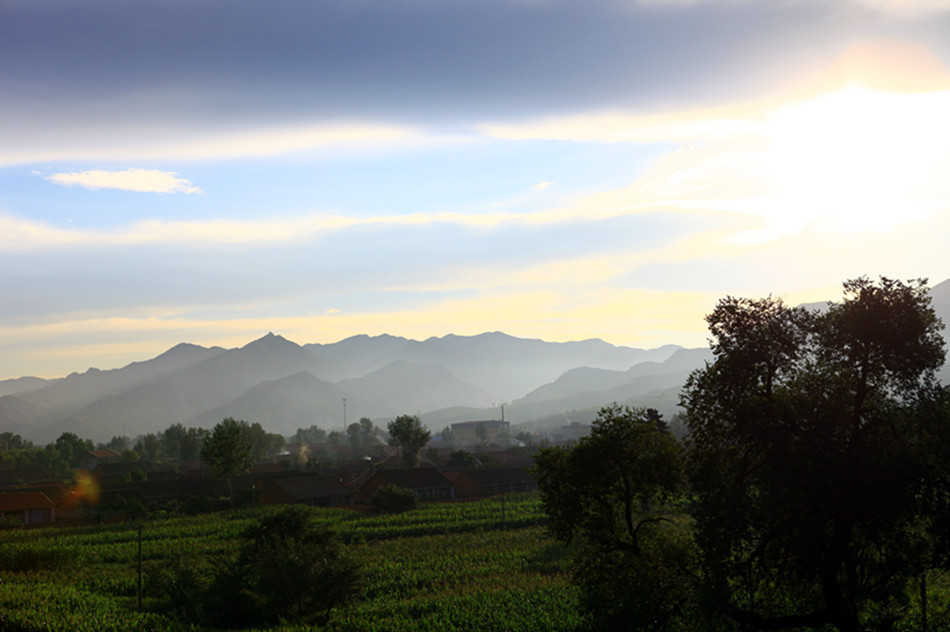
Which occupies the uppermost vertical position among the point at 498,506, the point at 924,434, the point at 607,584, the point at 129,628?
the point at 924,434

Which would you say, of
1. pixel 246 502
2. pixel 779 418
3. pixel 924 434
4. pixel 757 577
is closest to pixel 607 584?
pixel 757 577

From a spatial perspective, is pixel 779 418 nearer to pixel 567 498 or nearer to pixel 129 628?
pixel 567 498

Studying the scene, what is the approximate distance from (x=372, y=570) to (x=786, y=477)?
3853 cm

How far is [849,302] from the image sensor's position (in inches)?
887

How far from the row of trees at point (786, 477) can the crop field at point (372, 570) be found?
156 inches

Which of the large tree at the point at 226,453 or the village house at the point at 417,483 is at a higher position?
the large tree at the point at 226,453

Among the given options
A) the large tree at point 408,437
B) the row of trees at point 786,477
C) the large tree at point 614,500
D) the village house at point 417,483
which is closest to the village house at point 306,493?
the village house at point 417,483

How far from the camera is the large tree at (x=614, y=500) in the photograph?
2397 cm

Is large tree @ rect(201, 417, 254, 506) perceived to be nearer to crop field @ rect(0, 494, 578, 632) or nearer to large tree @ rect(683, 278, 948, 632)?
crop field @ rect(0, 494, 578, 632)

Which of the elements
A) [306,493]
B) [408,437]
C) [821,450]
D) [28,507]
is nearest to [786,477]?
[821,450]

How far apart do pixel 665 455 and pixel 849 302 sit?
8.19 metres

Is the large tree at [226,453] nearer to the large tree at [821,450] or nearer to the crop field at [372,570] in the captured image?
the crop field at [372,570]

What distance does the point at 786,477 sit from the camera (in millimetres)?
20719

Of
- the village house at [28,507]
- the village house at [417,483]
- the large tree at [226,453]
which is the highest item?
the large tree at [226,453]
